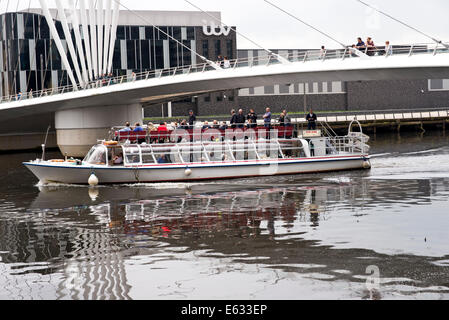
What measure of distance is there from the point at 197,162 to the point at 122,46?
164 ft

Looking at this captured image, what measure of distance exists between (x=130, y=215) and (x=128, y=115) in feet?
117

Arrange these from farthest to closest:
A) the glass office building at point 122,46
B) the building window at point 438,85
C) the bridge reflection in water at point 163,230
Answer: the building window at point 438,85 → the glass office building at point 122,46 → the bridge reflection in water at point 163,230

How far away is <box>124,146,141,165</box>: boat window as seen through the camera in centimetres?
3612

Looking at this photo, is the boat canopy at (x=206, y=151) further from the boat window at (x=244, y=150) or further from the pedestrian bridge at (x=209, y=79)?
the pedestrian bridge at (x=209, y=79)

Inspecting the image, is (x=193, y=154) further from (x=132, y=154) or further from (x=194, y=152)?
(x=132, y=154)

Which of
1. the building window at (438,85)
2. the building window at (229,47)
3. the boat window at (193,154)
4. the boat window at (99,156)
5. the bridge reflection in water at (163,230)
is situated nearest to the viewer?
the bridge reflection in water at (163,230)

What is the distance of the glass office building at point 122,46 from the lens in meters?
77.7

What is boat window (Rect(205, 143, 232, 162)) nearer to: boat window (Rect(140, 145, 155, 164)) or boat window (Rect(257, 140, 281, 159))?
boat window (Rect(257, 140, 281, 159))

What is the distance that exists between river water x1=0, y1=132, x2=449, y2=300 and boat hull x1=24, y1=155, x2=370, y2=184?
1057 mm

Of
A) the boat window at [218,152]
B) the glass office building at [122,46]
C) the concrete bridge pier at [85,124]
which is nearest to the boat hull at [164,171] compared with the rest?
the boat window at [218,152]

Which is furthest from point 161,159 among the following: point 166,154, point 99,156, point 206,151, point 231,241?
point 231,241

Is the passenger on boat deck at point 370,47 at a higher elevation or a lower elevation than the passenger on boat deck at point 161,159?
higher

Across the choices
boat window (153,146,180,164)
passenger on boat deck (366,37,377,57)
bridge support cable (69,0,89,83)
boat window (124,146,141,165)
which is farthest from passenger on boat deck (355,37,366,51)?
bridge support cable (69,0,89,83)
